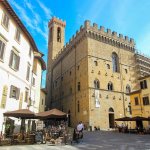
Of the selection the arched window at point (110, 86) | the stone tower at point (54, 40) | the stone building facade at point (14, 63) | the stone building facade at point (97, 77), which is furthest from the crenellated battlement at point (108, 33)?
the stone tower at point (54, 40)

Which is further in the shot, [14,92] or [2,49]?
[14,92]

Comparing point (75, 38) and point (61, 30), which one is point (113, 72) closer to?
point (75, 38)

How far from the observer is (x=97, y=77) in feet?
115

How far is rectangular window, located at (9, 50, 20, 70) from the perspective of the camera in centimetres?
1660

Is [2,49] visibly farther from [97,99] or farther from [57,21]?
[57,21]

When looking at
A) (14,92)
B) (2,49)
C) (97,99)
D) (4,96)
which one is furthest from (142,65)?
(2,49)

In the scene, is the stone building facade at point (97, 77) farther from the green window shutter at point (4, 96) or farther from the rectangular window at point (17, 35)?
the green window shutter at point (4, 96)

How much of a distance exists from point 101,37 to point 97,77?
345 inches

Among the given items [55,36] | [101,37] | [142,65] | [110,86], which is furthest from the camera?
[55,36]

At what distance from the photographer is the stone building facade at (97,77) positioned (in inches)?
1313

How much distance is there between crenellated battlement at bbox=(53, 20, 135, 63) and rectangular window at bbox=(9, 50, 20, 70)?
21372 mm

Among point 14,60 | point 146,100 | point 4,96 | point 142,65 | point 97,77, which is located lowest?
point 4,96

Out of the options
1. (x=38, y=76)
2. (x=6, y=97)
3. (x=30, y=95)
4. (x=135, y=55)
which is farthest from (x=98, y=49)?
(x=6, y=97)

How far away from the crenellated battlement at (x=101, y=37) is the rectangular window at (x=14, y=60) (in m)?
21.4
